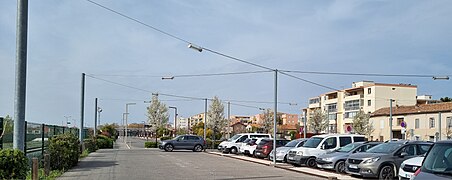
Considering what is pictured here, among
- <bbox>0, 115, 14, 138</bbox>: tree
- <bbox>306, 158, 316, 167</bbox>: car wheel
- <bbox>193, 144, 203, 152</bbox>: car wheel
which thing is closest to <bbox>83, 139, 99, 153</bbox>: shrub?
<bbox>193, 144, 203, 152</bbox>: car wheel

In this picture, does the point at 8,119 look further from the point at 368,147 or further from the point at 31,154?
the point at 368,147

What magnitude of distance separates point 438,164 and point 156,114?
204 ft

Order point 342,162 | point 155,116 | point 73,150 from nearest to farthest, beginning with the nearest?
point 342,162, point 73,150, point 155,116

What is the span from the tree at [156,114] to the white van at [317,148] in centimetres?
4481

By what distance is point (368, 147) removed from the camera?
21.8m

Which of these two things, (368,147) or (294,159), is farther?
(294,159)

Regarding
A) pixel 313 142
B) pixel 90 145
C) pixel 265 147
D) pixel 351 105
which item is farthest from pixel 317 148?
pixel 351 105

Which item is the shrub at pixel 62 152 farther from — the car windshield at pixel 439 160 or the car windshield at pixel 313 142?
the car windshield at pixel 439 160

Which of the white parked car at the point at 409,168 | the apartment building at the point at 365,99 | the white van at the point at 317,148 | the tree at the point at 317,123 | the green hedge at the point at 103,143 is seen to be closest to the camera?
the white parked car at the point at 409,168

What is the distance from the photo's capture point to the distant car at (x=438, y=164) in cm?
813

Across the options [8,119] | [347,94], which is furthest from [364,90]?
[8,119]

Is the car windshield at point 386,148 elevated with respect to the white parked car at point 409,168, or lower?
elevated

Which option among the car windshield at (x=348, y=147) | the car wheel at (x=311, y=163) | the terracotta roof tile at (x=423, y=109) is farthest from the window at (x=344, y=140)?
the terracotta roof tile at (x=423, y=109)

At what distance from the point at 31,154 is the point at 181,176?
5.88 meters
